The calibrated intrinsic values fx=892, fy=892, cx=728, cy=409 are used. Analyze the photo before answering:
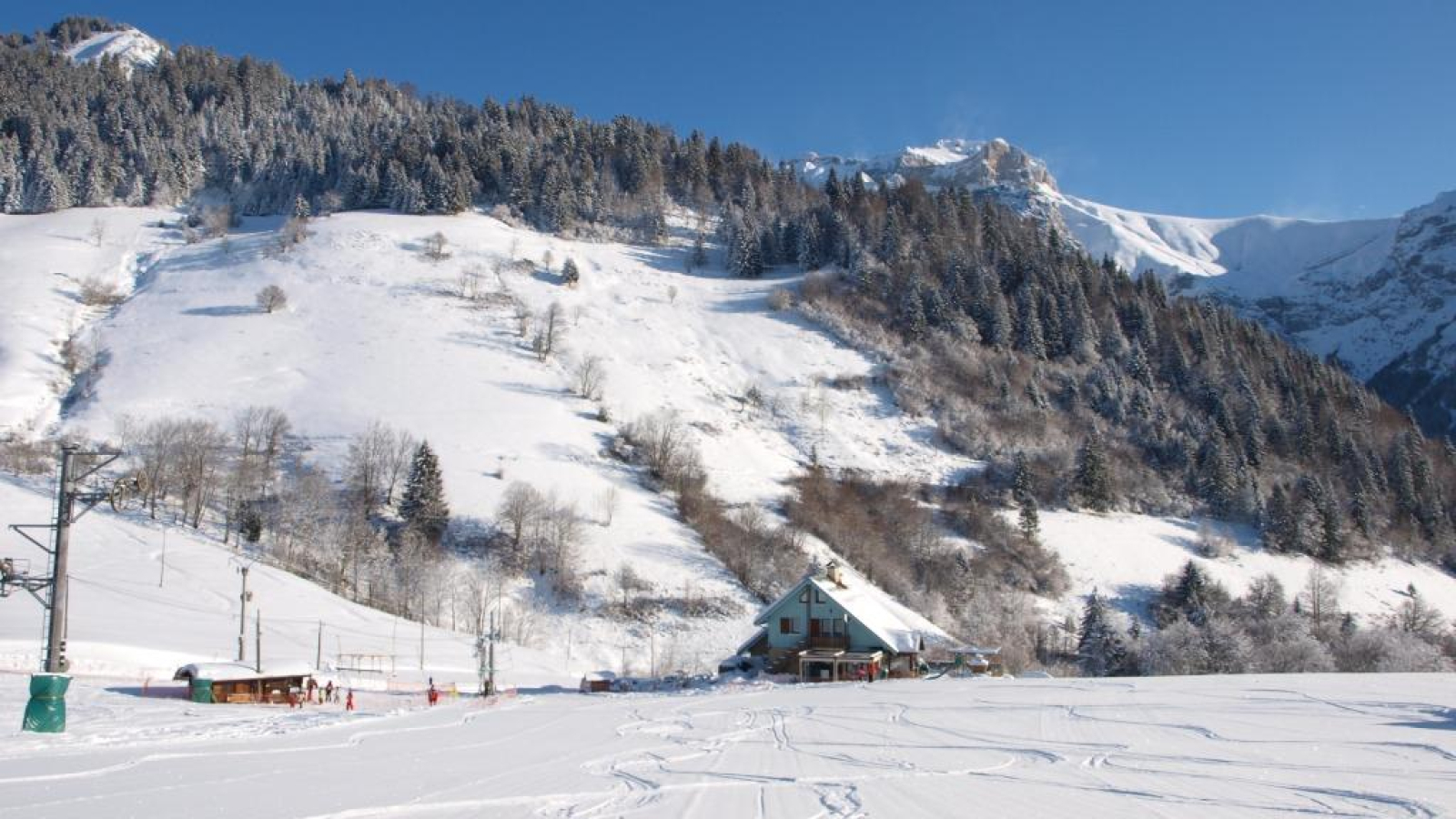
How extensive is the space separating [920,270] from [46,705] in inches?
4317

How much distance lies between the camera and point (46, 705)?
13367mm

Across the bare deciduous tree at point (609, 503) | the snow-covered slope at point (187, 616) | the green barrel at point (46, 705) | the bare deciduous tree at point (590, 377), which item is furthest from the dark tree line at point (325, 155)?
the green barrel at point (46, 705)

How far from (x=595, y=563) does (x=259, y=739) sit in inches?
1900

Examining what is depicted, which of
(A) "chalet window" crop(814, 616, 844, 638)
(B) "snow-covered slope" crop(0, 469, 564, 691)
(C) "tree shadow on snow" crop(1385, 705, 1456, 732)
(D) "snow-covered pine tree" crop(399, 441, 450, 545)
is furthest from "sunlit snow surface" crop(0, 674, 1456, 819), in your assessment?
(D) "snow-covered pine tree" crop(399, 441, 450, 545)

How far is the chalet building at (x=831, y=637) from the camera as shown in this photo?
44656 mm

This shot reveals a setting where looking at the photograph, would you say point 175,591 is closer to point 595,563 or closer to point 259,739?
point 595,563

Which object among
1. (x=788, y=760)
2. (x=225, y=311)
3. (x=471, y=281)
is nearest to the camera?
(x=788, y=760)

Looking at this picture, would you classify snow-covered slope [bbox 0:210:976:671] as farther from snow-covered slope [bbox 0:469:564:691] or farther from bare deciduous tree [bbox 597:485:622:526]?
snow-covered slope [bbox 0:469:564:691]

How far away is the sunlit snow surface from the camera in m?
8.70

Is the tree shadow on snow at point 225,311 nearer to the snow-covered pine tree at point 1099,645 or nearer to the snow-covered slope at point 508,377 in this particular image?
the snow-covered slope at point 508,377

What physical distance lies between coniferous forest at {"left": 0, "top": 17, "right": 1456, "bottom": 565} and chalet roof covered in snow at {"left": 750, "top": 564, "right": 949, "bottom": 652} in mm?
33756

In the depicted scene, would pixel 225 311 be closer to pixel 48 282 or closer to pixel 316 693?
pixel 48 282

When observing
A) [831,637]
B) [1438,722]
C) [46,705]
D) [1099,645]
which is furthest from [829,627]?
[46,705]

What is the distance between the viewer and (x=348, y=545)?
61.0m
